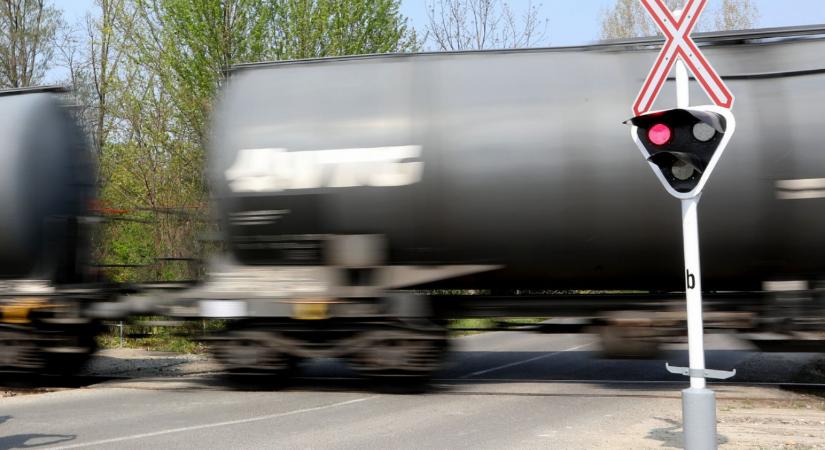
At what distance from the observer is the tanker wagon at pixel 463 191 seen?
976 centimetres

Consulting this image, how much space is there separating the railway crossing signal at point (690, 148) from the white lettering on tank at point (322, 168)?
4.50 meters

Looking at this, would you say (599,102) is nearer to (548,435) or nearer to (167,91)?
(548,435)

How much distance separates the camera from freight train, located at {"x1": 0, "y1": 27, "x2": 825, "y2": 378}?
977 cm

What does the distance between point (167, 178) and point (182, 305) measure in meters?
9.43

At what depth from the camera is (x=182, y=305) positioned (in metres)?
11.2

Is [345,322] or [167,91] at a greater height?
[167,91]

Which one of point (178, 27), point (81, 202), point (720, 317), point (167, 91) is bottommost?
point (720, 317)

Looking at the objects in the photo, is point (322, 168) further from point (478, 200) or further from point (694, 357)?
point (694, 357)

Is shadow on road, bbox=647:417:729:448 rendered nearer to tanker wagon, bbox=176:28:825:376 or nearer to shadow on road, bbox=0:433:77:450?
tanker wagon, bbox=176:28:825:376

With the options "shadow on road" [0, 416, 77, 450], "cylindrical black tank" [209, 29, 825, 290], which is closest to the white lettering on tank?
"cylindrical black tank" [209, 29, 825, 290]

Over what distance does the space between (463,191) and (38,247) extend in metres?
6.10

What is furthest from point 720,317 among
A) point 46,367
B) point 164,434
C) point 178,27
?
point 178,27

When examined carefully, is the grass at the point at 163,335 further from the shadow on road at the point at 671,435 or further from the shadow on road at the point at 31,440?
the shadow on road at the point at 671,435

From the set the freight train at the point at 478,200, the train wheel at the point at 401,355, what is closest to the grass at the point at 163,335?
the freight train at the point at 478,200
